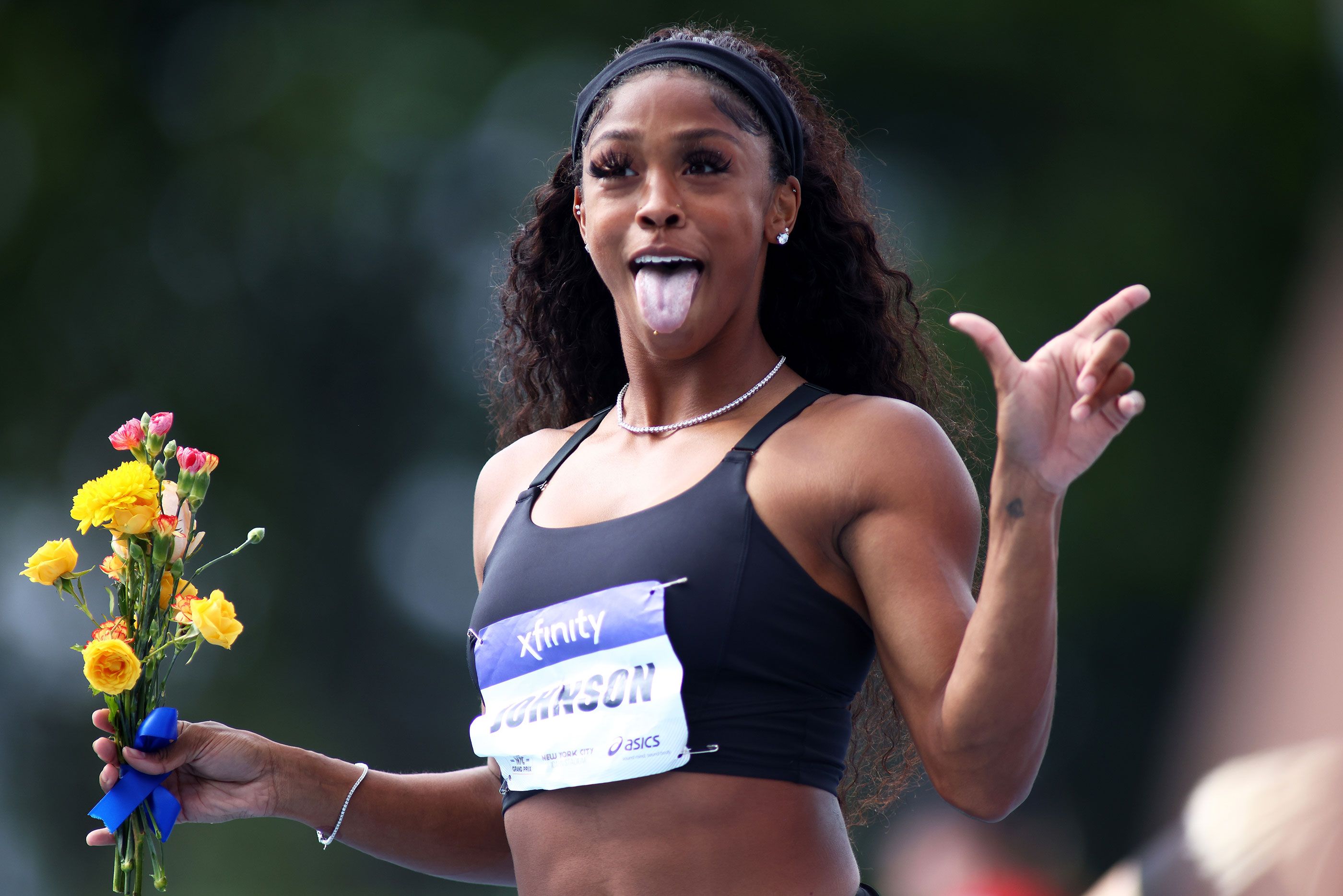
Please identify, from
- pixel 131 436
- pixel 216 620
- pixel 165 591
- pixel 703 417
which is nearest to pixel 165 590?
pixel 165 591

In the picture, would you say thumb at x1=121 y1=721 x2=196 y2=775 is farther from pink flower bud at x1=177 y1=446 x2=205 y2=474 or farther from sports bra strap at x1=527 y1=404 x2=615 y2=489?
sports bra strap at x1=527 y1=404 x2=615 y2=489

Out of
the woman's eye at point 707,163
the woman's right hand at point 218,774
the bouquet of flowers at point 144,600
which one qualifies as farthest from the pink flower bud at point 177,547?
the woman's eye at point 707,163

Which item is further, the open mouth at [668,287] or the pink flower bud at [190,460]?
the pink flower bud at [190,460]

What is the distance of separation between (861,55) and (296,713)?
4704 millimetres

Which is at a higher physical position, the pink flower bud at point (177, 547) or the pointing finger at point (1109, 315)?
the pink flower bud at point (177, 547)

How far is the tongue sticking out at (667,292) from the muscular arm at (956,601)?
0.32m

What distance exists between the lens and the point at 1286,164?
772 centimetres

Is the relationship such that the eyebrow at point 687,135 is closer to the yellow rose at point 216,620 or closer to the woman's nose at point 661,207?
the woman's nose at point 661,207

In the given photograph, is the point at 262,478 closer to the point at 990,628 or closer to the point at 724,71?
the point at 724,71

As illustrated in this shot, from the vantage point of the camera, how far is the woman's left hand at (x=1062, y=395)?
5.34 ft

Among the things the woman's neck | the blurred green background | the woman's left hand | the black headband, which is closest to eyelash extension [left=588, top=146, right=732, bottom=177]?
the black headband

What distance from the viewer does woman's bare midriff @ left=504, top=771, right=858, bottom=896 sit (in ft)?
6.20

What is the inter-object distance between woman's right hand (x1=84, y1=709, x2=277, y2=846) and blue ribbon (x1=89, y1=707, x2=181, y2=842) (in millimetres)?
35

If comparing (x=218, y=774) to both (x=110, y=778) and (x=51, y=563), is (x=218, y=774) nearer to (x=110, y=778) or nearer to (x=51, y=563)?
(x=110, y=778)
